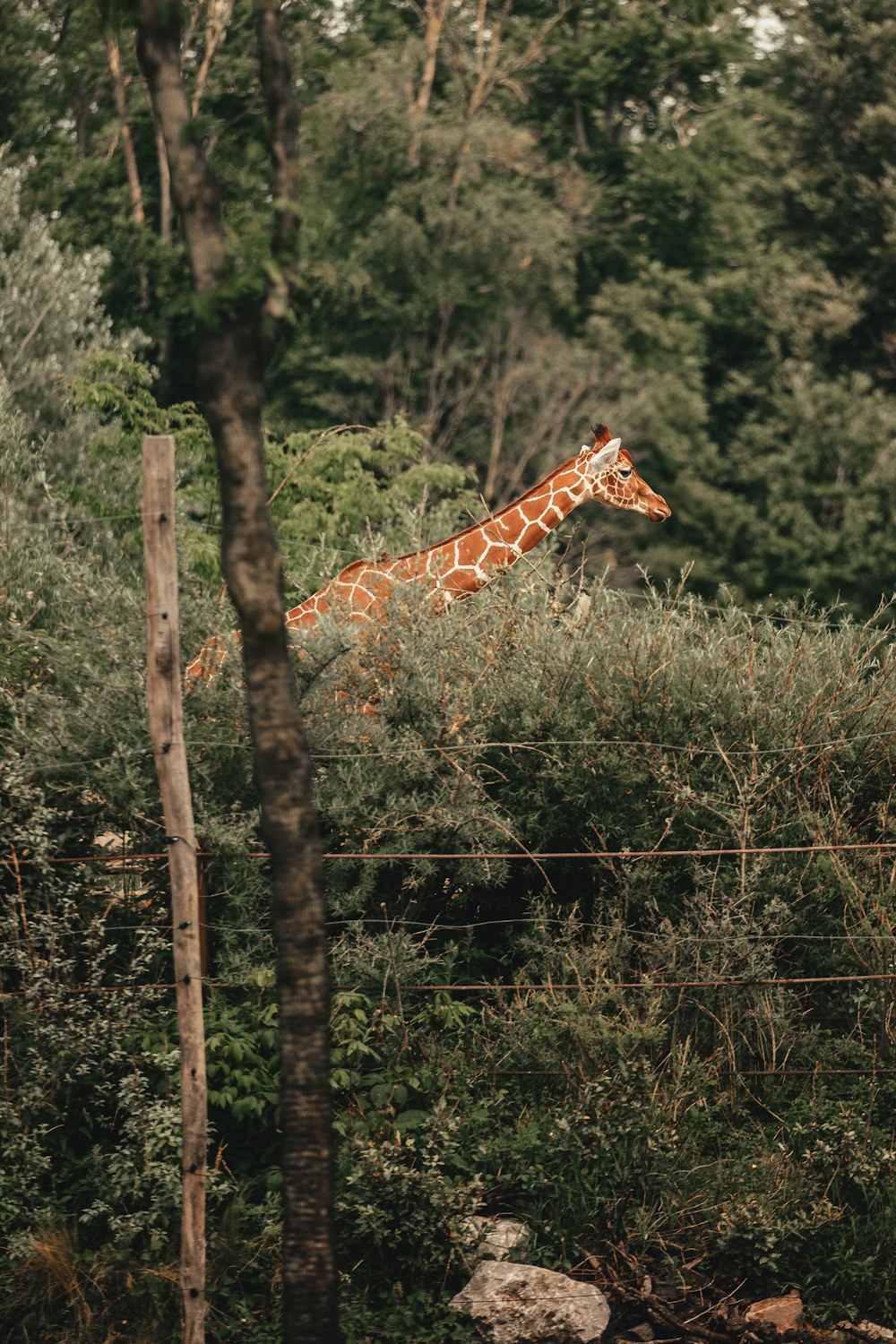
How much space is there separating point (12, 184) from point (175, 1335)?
66.4ft

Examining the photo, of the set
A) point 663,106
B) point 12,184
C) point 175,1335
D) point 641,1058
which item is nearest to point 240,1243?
point 175,1335

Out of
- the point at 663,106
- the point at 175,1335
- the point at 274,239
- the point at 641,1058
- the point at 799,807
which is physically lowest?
the point at 175,1335

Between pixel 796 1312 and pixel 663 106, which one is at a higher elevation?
pixel 663 106

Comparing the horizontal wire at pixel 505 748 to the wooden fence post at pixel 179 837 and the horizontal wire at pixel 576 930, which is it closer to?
the horizontal wire at pixel 576 930

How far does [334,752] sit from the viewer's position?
33.3 feet

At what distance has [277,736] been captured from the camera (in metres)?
6.22

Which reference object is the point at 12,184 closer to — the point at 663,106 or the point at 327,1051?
the point at 663,106

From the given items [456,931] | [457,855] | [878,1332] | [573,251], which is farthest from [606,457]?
[573,251]

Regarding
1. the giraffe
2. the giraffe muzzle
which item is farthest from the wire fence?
the giraffe muzzle

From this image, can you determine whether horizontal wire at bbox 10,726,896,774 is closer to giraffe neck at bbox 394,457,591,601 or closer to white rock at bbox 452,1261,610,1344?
giraffe neck at bbox 394,457,591,601

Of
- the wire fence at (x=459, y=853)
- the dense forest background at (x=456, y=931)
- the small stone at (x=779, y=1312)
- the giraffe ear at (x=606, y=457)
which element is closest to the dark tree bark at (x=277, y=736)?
the dense forest background at (x=456, y=931)

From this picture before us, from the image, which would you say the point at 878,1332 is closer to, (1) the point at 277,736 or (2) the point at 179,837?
(2) the point at 179,837

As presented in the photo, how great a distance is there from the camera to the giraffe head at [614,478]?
1520 cm

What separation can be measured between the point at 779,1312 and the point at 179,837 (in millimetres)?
3856
